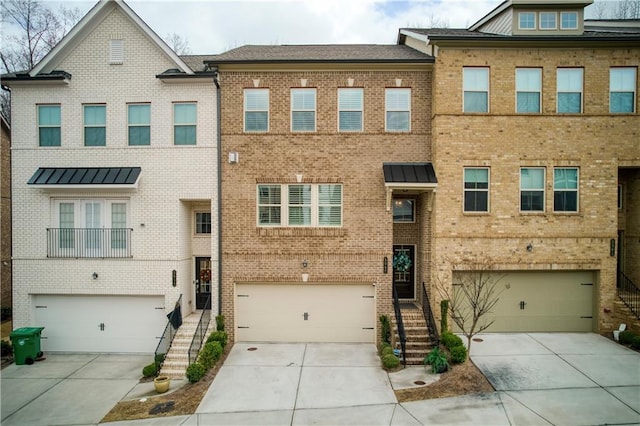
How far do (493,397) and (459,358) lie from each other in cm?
162

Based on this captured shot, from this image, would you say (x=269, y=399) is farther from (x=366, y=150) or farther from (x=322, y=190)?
(x=366, y=150)

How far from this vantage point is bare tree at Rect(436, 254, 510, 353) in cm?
1253

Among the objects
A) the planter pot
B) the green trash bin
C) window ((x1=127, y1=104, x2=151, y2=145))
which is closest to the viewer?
the planter pot

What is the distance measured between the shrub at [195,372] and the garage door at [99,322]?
3188mm

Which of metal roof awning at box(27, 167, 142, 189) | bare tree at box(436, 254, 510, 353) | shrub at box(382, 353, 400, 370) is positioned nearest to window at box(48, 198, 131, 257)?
metal roof awning at box(27, 167, 142, 189)

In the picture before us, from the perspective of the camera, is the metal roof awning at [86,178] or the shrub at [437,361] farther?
the metal roof awning at [86,178]

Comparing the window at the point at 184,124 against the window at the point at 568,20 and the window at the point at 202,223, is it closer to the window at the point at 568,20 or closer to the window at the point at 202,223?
the window at the point at 202,223

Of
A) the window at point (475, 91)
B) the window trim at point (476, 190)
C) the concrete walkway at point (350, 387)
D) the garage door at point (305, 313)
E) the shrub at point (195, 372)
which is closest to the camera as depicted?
the concrete walkway at point (350, 387)

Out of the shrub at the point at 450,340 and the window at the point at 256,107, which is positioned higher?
the window at the point at 256,107

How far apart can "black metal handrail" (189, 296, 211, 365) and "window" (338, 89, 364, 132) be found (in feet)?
25.3

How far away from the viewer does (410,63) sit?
1282cm

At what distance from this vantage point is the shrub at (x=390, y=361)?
10.9 metres

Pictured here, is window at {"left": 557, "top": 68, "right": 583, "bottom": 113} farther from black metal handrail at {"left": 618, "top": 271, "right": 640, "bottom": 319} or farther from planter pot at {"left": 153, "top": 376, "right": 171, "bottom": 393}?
planter pot at {"left": 153, "top": 376, "right": 171, "bottom": 393}

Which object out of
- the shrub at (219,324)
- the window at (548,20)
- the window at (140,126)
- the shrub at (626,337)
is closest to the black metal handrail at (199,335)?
the shrub at (219,324)
